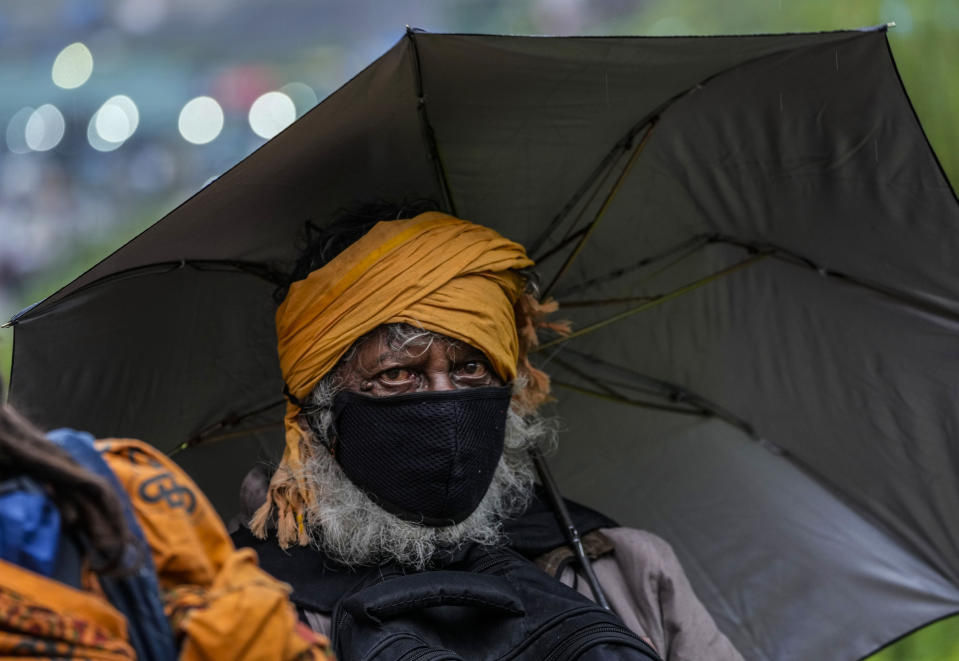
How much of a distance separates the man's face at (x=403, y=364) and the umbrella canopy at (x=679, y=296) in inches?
17.9

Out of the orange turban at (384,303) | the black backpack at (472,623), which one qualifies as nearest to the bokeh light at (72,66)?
the orange turban at (384,303)

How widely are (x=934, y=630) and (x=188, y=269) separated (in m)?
4.16

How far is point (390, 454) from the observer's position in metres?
2.81

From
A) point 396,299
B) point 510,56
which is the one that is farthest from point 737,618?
point 510,56

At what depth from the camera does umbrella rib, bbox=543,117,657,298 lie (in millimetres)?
3207

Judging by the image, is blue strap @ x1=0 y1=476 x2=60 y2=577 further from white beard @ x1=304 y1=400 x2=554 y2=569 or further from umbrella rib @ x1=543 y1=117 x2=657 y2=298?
umbrella rib @ x1=543 y1=117 x2=657 y2=298

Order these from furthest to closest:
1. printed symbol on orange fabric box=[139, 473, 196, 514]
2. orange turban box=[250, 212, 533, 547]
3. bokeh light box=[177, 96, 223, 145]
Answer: bokeh light box=[177, 96, 223, 145]
orange turban box=[250, 212, 533, 547]
printed symbol on orange fabric box=[139, 473, 196, 514]

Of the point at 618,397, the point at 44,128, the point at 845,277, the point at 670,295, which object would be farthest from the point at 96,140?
the point at 845,277

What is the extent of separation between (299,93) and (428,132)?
11512 mm

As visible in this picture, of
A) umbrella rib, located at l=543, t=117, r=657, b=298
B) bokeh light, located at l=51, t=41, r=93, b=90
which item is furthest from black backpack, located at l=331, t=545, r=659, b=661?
bokeh light, located at l=51, t=41, r=93, b=90

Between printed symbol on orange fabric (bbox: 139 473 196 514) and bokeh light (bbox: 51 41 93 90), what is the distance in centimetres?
1379

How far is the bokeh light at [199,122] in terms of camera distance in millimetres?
13445

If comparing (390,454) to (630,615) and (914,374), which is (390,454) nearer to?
(630,615)

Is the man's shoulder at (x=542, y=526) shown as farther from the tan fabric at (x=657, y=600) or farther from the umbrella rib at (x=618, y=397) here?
the umbrella rib at (x=618, y=397)
